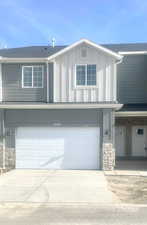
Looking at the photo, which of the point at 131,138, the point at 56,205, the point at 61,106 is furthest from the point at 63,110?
the point at 56,205

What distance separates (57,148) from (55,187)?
431 centimetres

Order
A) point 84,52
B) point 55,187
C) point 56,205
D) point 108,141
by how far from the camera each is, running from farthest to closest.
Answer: point 84,52, point 108,141, point 55,187, point 56,205

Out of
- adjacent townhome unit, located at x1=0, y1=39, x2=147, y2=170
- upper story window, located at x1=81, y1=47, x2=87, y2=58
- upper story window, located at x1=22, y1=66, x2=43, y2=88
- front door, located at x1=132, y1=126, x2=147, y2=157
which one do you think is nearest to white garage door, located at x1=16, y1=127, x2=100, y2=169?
adjacent townhome unit, located at x1=0, y1=39, x2=147, y2=170

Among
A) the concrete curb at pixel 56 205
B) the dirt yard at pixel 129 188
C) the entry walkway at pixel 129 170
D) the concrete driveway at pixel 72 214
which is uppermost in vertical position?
the concrete driveway at pixel 72 214

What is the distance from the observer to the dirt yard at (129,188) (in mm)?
8164

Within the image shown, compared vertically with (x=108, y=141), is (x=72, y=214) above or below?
below

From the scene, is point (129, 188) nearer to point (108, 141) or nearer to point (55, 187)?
point (55, 187)

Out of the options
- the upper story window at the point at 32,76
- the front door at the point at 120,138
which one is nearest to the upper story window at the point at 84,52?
the upper story window at the point at 32,76

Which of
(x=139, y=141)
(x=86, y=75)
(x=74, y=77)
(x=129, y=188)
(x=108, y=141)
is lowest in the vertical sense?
(x=129, y=188)

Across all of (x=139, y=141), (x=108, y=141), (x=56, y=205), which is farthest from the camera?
(x=139, y=141)

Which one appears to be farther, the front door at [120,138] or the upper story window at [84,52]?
the front door at [120,138]

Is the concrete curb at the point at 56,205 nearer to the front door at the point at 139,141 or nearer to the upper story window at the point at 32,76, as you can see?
the upper story window at the point at 32,76

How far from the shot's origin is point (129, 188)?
9.56 meters

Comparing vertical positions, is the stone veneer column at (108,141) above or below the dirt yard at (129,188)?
above
